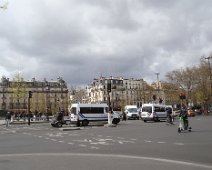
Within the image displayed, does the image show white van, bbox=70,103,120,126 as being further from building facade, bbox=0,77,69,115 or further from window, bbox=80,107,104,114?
building facade, bbox=0,77,69,115

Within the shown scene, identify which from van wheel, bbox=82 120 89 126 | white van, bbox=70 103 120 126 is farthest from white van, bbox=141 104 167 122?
van wheel, bbox=82 120 89 126

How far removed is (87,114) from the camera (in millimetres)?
45344

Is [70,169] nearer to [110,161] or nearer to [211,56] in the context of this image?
[110,161]

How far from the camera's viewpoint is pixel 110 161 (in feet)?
41.4

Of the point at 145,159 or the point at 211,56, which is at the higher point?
the point at 211,56

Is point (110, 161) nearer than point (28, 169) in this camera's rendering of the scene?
No

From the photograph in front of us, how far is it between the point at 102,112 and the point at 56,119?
7.11m

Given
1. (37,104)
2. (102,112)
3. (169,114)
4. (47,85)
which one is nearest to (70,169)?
(169,114)

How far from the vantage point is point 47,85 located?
18138 centimetres

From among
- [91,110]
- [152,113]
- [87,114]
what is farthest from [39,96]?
[87,114]

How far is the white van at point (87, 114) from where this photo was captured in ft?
146

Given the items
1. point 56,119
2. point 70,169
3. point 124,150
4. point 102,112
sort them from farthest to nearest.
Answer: point 102,112 < point 56,119 < point 124,150 < point 70,169

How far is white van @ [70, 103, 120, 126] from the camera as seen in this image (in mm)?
44531

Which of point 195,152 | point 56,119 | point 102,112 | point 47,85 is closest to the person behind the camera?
point 195,152
